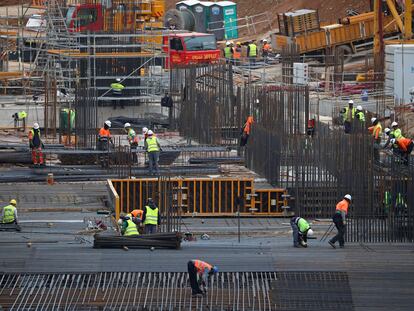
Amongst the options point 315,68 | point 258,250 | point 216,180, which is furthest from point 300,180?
point 315,68

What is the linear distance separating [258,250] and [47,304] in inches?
184

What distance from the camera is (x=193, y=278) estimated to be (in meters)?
23.3

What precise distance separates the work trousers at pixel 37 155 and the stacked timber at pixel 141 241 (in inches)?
405

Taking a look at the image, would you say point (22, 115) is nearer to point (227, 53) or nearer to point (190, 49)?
point (190, 49)

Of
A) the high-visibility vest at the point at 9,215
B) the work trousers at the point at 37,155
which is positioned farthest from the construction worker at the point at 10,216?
the work trousers at the point at 37,155

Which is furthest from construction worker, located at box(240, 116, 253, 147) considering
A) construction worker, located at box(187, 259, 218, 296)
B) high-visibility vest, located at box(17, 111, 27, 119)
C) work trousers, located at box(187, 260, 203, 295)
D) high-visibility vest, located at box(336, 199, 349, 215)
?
work trousers, located at box(187, 260, 203, 295)

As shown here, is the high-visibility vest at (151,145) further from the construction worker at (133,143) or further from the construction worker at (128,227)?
the construction worker at (128,227)

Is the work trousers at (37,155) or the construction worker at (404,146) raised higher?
the construction worker at (404,146)

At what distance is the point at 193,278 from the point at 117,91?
22998 mm

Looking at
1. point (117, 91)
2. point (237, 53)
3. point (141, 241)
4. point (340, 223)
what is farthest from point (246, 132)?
point (237, 53)

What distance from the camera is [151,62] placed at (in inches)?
1842

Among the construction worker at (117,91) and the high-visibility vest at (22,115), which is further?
the construction worker at (117,91)

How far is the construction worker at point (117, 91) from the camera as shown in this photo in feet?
149

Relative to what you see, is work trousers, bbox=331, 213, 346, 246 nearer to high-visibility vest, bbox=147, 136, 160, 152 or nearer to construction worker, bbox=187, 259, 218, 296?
construction worker, bbox=187, 259, 218, 296
